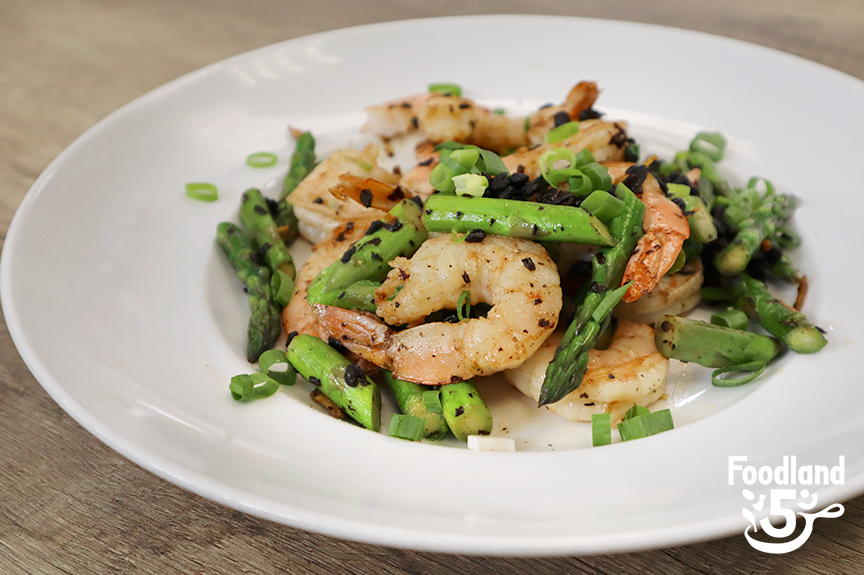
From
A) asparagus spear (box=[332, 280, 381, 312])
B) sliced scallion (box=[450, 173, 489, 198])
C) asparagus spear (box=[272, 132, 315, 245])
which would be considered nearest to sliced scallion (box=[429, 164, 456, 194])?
sliced scallion (box=[450, 173, 489, 198])

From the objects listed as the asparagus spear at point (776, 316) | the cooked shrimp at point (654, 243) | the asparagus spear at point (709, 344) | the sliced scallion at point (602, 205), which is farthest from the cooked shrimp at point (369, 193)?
the asparagus spear at point (776, 316)

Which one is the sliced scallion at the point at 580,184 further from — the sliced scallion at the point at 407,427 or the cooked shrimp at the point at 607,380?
the sliced scallion at the point at 407,427

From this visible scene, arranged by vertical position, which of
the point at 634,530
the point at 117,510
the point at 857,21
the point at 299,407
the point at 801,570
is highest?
the point at 857,21

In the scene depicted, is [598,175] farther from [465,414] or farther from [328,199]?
[328,199]

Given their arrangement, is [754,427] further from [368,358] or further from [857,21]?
[857,21]

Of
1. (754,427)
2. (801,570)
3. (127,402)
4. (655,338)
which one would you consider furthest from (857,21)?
(127,402)

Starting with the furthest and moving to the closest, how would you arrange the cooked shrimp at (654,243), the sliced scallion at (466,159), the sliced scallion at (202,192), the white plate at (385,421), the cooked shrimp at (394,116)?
1. the cooked shrimp at (394,116)
2. the sliced scallion at (202,192)
3. the sliced scallion at (466,159)
4. the cooked shrimp at (654,243)
5. the white plate at (385,421)
